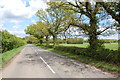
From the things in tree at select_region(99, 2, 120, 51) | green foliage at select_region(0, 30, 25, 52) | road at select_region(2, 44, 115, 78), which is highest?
tree at select_region(99, 2, 120, 51)

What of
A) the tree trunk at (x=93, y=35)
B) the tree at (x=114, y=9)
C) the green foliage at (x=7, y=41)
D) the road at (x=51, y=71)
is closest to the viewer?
the road at (x=51, y=71)

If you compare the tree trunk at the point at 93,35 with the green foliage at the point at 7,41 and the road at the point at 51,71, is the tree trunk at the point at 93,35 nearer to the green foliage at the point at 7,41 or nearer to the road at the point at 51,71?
the road at the point at 51,71

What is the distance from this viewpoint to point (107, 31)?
50.0ft

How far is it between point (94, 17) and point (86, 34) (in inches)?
93.2

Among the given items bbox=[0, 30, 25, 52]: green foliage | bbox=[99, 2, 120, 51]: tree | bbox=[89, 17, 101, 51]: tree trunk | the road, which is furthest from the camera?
bbox=[0, 30, 25, 52]: green foliage

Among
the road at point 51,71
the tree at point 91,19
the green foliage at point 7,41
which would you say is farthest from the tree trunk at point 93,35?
the green foliage at point 7,41

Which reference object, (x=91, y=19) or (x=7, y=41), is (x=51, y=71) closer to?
Result: (x=91, y=19)

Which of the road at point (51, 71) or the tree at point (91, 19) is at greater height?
the tree at point (91, 19)

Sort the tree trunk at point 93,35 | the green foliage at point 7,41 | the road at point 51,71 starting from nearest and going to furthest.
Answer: the road at point 51,71 < the tree trunk at point 93,35 < the green foliage at point 7,41

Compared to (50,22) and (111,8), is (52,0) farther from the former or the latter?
(50,22)

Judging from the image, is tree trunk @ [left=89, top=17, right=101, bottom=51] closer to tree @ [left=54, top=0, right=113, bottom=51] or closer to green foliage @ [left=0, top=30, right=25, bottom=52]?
tree @ [left=54, top=0, right=113, bottom=51]

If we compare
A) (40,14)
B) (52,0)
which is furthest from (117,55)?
(40,14)

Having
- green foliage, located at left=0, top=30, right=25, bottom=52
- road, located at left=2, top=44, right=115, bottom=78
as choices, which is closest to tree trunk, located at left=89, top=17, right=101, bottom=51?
road, located at left=2, top=44, right=115, bottom=78

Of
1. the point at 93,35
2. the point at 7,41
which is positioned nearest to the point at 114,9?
the point at 93,35
